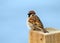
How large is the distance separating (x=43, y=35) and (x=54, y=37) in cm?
12

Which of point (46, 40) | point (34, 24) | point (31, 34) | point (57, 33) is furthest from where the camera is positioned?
point (34, 24)

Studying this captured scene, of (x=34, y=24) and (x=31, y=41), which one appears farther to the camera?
(x=34, y=24)

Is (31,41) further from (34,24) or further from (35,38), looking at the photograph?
(34,24)

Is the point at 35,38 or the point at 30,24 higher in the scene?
the point at 30,24

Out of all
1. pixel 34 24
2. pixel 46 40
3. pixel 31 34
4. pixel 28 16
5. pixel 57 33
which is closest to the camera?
pixel 46 40

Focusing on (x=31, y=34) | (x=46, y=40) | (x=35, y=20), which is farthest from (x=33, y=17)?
(x=46, y=40)

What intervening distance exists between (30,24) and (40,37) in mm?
2537

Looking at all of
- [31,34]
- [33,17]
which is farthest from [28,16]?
[31,34]

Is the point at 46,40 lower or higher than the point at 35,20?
lower

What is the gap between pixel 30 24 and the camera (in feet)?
14.0

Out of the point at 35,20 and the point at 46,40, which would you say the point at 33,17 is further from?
the point at 46,40

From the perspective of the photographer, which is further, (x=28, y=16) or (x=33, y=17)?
(x=28, y=16)

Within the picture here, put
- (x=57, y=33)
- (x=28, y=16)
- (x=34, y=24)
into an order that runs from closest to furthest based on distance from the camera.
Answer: (x=57, y=33), (x=34, y=24), (x=28, y=16)

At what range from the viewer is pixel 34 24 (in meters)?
4.14
